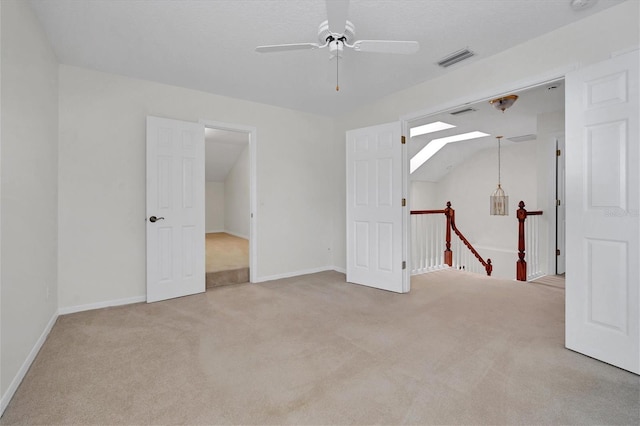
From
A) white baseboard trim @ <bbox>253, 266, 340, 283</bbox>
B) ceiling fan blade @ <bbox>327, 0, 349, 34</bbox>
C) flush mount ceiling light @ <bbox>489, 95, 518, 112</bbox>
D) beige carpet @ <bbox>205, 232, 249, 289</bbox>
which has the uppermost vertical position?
flush mount ceiling light @ <bbox>489, 95, 518, 112</bbox>

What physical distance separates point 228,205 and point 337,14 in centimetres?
761

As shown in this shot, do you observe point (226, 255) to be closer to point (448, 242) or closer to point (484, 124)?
point (448, 242)

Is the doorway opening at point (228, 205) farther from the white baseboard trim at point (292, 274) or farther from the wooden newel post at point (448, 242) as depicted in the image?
the wooden newel post at point (448, 242)

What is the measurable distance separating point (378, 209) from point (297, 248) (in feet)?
4.95

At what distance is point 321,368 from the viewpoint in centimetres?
206

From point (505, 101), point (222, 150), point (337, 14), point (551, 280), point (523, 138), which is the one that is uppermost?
point (523, 138)

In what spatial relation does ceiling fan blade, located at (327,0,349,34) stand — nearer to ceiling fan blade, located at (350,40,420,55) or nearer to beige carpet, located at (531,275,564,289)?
ceiling fan blade, located at (350,40,420,55)

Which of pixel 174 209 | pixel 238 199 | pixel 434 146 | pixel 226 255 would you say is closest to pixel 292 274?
pixel 226 255

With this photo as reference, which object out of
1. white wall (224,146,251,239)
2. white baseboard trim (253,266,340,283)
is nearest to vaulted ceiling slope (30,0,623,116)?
white baseboard trim (253,266,340,283)

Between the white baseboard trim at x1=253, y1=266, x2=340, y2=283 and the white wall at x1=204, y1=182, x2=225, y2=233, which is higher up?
the white wall at x1=204, y1=182, x2=225, y2=233

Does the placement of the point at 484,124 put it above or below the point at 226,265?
above

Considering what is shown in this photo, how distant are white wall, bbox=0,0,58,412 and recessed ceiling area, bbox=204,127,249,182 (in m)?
3.59

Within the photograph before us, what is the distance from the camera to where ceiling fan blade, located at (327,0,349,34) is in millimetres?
1728

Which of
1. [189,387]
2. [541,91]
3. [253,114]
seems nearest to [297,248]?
[253,114]
